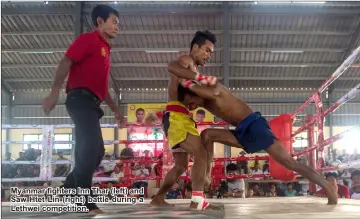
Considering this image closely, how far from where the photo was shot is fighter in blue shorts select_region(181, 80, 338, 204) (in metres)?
2.75

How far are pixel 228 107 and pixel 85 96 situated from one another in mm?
962

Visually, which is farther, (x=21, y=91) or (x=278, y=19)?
(x=21, y=91)

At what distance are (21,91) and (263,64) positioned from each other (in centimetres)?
831

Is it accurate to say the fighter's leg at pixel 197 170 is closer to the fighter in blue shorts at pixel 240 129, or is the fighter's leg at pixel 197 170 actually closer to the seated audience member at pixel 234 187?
the fighter in blue shorts at pixel 240 129

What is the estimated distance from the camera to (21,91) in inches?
574

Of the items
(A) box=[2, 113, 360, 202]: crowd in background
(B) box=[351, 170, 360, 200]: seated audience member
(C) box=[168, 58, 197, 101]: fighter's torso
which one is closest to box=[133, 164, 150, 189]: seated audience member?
(A) box=[2, 113, 360, 202]: crowd in background

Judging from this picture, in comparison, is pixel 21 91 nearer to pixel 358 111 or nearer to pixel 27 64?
pixel 27 64

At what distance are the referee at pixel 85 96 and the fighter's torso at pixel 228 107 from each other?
77 cm

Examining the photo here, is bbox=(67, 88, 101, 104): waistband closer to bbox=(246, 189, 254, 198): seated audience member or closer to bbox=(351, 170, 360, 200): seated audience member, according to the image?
bbox=(351, 170, 360, 200): seated audience member

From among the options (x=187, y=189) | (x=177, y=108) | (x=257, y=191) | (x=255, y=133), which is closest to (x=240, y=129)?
(x=255, y=133)

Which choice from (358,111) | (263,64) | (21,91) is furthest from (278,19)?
(21,91)

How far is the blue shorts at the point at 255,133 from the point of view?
2.76 meters

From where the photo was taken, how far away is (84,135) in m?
2.35

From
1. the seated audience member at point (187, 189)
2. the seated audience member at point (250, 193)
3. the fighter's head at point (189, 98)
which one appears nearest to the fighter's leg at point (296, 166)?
the fighter's head at point (189, 98)
